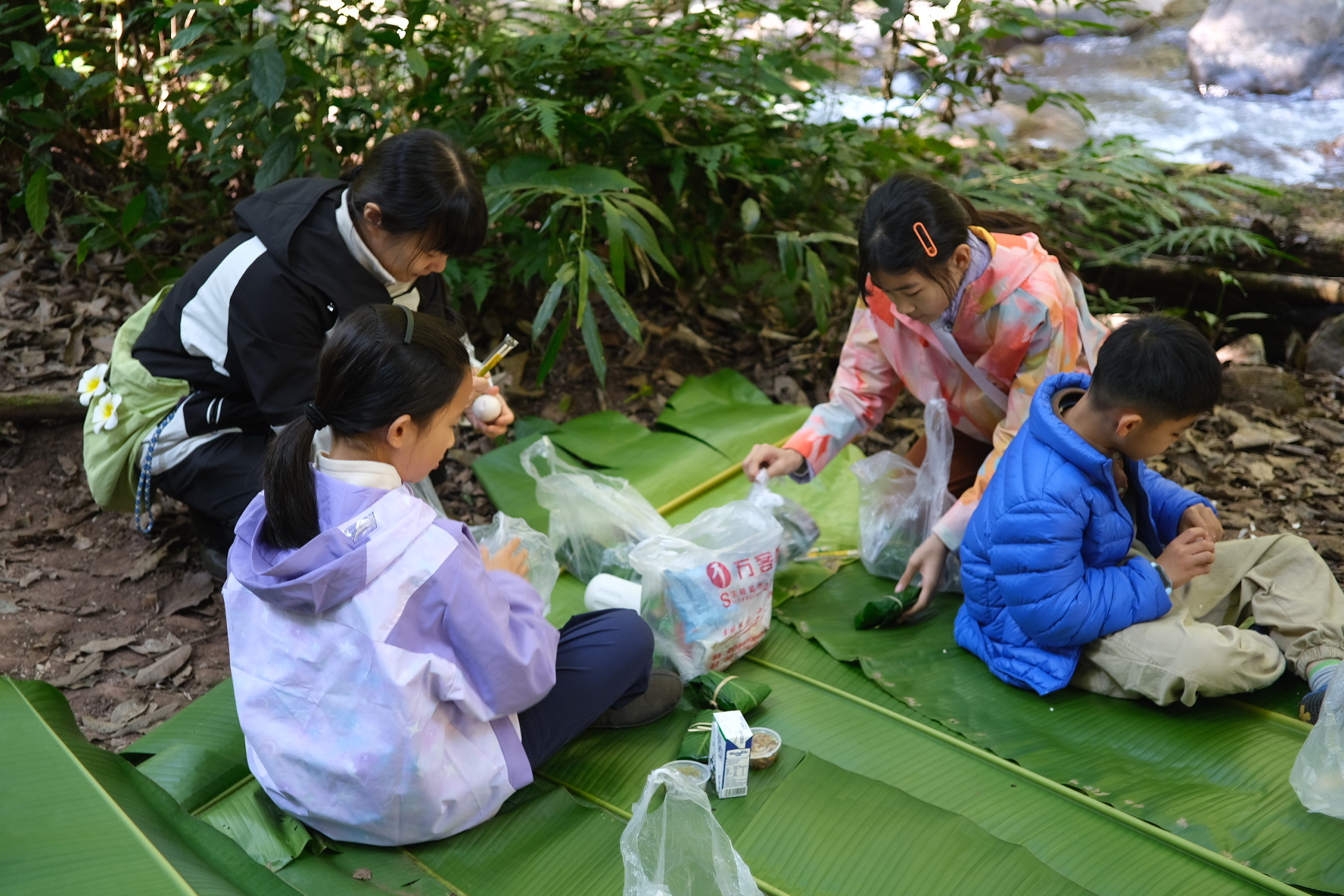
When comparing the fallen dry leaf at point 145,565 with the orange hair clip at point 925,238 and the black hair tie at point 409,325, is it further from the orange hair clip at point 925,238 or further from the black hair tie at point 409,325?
the orange hair clip at point 925,238

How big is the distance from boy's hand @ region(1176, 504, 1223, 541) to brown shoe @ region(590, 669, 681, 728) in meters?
1.29

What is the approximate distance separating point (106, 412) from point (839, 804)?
2168mm

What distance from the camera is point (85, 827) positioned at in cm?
164

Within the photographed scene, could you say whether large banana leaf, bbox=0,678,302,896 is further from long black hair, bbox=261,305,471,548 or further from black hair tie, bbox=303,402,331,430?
black hair tie, bbox=303,402,331,430

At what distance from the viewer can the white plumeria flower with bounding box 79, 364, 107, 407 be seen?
2746 millimetres

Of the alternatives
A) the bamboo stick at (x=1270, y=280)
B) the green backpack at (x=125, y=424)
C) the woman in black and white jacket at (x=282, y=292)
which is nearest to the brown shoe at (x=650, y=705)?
the woman in black and white jacket at (x=282, y=292)

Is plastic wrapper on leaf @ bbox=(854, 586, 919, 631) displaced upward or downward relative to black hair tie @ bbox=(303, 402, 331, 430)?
downward

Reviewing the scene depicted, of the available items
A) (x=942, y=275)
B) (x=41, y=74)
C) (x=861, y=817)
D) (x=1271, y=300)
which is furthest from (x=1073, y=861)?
(x=41, y=74)

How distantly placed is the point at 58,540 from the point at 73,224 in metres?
1.67

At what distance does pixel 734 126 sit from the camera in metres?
3.83

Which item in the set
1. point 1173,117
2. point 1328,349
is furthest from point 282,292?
point 1173,117

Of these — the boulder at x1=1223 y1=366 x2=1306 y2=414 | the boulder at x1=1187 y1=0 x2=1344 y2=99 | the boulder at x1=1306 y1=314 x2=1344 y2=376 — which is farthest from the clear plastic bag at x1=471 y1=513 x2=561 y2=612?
the boulder at x1=1187 y1=0 x2=1344 y2=99

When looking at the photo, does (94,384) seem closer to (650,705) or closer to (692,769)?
(650,705)

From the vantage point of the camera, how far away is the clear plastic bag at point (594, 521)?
107 inches
